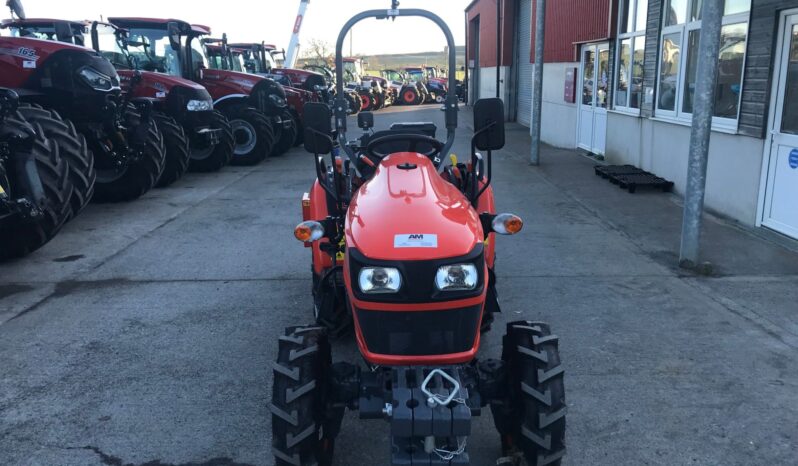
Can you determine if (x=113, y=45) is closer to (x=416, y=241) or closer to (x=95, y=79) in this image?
(x=95, y=79)

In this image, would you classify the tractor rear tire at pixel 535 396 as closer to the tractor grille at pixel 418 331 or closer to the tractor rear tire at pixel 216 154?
the tractor grille at pixel 418 331

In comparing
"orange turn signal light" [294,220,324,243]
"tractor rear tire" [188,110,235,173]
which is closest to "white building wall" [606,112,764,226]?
"orange turn signal light" [294,220,324,243]

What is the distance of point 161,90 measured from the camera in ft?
34.3

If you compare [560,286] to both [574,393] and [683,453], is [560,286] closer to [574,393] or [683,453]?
[574,393]

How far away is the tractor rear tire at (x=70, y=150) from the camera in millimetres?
6531

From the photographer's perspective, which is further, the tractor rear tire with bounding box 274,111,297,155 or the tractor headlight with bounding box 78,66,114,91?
the tractor rear tire with bounding box 274,111,297,155

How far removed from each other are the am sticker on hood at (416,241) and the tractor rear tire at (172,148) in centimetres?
816

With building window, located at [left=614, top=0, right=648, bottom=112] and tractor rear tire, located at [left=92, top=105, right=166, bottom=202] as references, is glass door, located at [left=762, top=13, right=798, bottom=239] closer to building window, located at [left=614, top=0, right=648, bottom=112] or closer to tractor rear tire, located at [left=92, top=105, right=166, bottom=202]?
building window, located at [left=614, top=0, right=648, bottom=112]

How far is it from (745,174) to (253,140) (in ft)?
29.0

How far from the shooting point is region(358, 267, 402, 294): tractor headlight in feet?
8.25

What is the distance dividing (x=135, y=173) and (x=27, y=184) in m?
3.15

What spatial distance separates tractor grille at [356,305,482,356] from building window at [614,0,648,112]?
8.98m

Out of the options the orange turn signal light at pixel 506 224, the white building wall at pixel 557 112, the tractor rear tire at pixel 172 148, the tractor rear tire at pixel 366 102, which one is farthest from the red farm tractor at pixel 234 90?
the tractor rear tire at pixel 366 102

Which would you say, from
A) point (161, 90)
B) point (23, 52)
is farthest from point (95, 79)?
point (161, 90)
